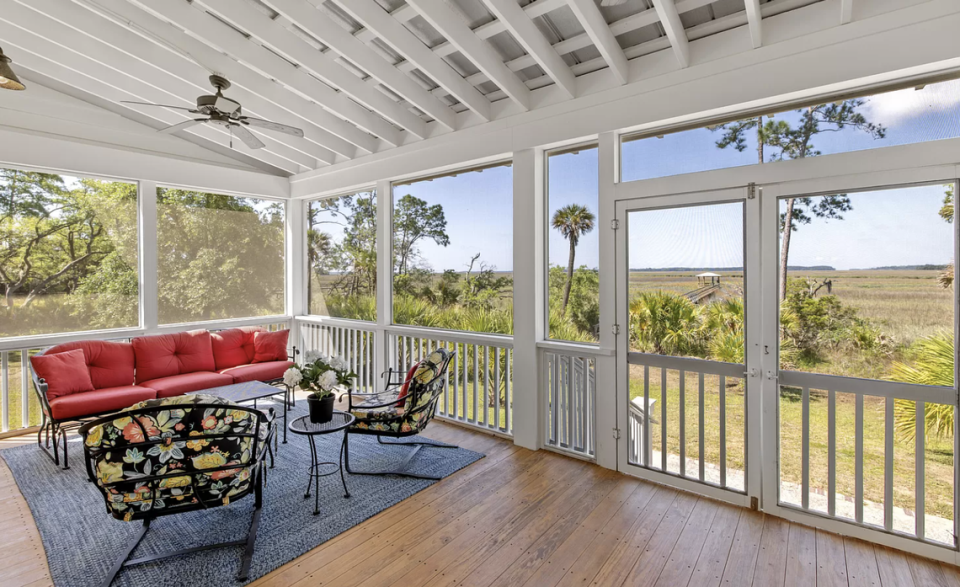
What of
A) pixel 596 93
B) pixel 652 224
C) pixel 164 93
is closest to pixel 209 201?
pixel 164 93

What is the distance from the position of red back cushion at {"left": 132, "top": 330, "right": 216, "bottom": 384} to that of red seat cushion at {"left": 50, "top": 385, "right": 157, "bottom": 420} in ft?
1.49

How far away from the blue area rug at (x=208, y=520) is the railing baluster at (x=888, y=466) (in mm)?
2679

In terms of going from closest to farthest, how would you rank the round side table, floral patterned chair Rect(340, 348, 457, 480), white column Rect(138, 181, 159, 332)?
the round side table < floral patterned chair Rect(340, 348, 457, 480) < white column Rect(138, 181, 159, 332)

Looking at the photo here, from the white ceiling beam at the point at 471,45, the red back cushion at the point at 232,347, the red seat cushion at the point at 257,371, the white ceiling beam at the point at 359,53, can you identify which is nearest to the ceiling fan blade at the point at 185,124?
the white ceiling beam at the point at 359,53

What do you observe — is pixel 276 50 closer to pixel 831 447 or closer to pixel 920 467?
pixel 831 447

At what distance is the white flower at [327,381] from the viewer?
3.16 m

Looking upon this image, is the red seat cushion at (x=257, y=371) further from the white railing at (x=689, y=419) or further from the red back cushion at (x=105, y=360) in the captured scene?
the white railing at (x=689, y=419)

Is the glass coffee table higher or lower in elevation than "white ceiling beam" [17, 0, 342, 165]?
lower

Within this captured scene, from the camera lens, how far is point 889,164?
257 cm

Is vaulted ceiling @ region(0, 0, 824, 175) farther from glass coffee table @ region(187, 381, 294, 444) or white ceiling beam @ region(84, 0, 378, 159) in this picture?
glass coffee table @ region(187, 381, 294, 444)

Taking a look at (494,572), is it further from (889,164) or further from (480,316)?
(889,164)

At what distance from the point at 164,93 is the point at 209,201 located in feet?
5.44

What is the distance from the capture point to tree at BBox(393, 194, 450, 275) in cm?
505

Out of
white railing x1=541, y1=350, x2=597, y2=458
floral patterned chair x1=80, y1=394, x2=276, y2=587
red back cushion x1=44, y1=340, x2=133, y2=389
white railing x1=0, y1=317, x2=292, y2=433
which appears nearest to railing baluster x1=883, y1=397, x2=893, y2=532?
white railing x1=541, y1=350, x2=597, y2=458
